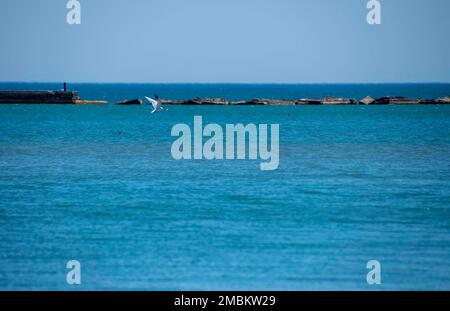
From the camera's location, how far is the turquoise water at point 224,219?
64.2ft

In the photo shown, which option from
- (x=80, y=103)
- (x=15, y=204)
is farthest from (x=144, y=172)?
(x=80, y=103)

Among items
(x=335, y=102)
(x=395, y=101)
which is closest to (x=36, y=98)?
(x=335, y=102)

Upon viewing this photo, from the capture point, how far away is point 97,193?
31.2m

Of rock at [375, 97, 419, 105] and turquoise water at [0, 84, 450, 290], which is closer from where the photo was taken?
turquoise water at [0, 84, 450, 290]

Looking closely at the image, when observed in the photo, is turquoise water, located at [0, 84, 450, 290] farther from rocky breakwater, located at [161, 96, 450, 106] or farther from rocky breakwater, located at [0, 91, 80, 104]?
rocky breakwater, located at [161, 96, 450, 106]

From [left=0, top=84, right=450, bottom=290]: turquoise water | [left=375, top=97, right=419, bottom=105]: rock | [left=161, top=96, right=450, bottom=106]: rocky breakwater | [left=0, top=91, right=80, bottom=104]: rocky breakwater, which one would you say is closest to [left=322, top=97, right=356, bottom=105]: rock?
[left=161, top=96, right=450, bottom=106]: rocky breakwater

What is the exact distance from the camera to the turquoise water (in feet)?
64.2

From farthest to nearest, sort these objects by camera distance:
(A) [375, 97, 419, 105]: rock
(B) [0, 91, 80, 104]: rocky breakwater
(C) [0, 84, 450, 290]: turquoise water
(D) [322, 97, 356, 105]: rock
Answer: (D) [322, 97, 356, 105]: rock → (A) [375, 97, 419, 105]: rock → (B) [0, 91, 80, 104]: rocky breakwater → (C) [0, 84, 450, 290]: turquoise water

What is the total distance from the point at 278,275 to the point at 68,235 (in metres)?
7.14

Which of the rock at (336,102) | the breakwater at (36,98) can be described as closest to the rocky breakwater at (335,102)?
the rock at (336,102)

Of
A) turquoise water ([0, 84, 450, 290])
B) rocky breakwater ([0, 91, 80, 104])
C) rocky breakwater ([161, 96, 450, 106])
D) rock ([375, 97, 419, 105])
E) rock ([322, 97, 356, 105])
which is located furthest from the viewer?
rock ([322, 97, 356, 105])

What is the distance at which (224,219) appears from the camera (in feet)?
85.1

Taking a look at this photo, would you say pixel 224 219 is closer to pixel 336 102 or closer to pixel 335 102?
pixel 335 102
